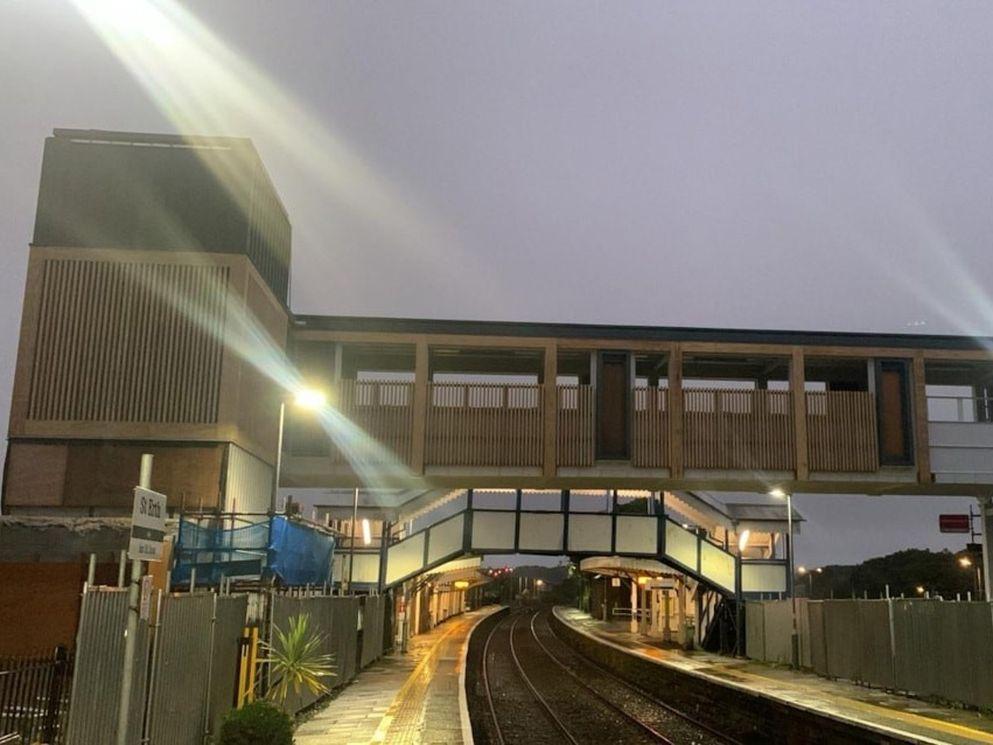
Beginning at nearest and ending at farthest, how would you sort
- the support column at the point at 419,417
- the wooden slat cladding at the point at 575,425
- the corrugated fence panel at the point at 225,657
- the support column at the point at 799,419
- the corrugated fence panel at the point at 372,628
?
1. the corrugated fence panel at the point at 225,657
2. the corrugated fence panel at the point at 372,628
3. the support column at the point at 419,417
4. the wooden slat cladding at the point at 575,425
5. the support column at the point at 799,419

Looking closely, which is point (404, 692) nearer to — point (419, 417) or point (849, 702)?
point (419, 417)

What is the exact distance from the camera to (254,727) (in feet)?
42.8

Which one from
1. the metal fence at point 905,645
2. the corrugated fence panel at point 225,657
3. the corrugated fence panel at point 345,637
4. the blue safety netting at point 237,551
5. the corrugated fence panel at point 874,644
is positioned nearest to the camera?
the corrugated fence panel at point 225,657

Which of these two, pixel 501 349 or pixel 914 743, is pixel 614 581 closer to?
pixel 501 349

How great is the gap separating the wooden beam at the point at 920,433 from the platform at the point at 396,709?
17745 millimetres

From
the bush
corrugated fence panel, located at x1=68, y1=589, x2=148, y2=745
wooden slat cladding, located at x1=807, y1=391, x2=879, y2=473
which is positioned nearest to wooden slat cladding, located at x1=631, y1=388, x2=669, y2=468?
wooden slat cladding, located at x1=807, y1=391, x2=879, y2=473

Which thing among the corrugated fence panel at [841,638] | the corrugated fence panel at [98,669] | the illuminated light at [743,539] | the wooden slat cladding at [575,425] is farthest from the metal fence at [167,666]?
the illuminated light at [743,539]

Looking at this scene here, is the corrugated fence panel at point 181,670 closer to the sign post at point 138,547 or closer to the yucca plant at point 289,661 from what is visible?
the sign post at point 138,547

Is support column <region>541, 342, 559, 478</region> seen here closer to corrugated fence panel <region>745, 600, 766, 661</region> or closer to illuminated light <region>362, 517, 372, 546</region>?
corrugated fence panel <region>745, 600, 766, 661</region>

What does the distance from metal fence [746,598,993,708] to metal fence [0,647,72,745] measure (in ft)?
59.7

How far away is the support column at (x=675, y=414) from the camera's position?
3328 centimetres

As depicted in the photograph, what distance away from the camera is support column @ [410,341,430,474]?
32594 mm

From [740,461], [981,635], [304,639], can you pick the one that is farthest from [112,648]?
[740,461]

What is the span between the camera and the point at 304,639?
62.7ft
